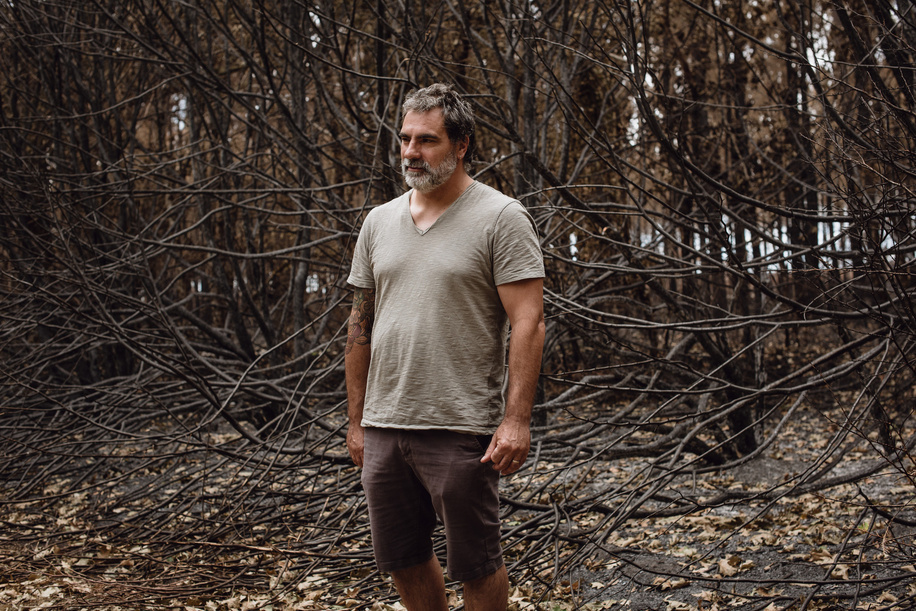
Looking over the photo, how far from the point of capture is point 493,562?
2463mm

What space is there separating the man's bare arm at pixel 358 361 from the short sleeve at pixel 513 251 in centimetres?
52

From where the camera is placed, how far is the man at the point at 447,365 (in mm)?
2422

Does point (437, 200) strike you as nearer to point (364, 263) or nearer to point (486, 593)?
point (364, 263)

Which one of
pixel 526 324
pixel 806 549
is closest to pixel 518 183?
pixel 806 549

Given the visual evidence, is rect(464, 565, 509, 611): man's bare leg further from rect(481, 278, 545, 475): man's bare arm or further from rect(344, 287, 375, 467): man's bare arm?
rect(344, 287, 375, 467): man's bare arm

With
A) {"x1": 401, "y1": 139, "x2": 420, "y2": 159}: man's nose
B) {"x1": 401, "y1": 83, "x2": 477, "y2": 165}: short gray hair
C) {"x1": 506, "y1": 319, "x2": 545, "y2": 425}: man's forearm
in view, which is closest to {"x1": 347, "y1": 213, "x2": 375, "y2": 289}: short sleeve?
{"x1": 401, "y1": 139, "x2": 420, "y2": 159}: man's nose

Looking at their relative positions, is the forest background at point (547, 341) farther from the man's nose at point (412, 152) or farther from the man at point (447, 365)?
the man's nose at point (412, 152)

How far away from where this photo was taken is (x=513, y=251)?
2445 mm

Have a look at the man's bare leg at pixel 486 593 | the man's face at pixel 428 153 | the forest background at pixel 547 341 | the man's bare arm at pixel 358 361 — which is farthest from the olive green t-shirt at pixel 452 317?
the forest background at pixel 547 341

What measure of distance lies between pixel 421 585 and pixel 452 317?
83 centimetres

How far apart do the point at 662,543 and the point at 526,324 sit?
8.21 ft

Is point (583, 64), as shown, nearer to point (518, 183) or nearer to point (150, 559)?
point (518, 183)

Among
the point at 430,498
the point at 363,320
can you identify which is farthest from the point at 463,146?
the point at 430,498

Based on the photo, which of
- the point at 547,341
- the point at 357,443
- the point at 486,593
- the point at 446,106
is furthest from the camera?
the point at 547,341
